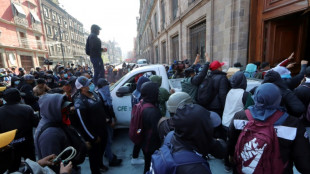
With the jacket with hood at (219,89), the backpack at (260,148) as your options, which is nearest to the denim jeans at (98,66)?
the jacket with hood at (219,89)

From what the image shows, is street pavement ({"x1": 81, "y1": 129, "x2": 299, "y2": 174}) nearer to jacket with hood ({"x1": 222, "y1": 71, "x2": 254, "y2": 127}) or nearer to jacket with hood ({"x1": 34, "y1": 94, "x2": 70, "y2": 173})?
jacket with hood ({"x1": 222, "y1": 71, "x2": 254, "y2": 127})

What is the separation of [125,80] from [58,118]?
2200 mm

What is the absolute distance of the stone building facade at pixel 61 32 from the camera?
2894cm

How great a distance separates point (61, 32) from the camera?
116 feet

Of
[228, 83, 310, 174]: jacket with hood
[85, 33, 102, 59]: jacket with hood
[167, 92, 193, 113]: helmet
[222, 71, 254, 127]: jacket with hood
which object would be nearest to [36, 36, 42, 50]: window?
[85, 33, 102, 59]: jacket with hood

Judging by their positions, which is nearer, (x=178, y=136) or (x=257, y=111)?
(x=178, y=136)

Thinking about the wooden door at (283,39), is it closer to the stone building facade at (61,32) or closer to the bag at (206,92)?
the bag at (206,92)

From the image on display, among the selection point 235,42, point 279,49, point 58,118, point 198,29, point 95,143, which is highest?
point 198,29

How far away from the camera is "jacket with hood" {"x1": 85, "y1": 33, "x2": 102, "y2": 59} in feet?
13.3

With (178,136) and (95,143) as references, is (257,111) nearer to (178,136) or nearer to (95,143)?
(178,136)

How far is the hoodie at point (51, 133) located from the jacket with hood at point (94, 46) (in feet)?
9.02

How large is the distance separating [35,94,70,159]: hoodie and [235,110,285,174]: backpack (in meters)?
1.84

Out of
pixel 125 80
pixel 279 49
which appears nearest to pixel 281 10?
pixel 279 49

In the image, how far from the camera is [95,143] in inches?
94.0
